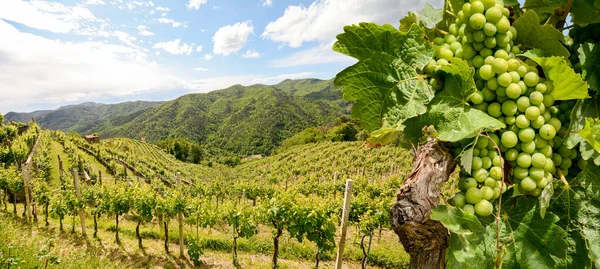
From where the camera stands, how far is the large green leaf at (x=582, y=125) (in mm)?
879

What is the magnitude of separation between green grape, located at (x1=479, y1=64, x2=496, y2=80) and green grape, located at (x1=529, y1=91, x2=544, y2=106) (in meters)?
0.14

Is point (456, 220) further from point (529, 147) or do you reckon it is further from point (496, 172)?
point (529, 147)

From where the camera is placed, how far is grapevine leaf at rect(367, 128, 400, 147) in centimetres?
99

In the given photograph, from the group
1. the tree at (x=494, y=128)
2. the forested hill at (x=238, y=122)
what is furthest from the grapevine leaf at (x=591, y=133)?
the forested hill at (x=238, y=122)

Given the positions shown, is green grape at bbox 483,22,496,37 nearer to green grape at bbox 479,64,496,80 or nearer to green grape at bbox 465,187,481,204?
green grape at bbox 479,64,496,80

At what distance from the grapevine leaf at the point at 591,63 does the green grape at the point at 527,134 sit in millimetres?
267

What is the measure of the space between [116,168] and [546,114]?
3665 centimetres

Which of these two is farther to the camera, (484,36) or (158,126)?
A: (158,126)

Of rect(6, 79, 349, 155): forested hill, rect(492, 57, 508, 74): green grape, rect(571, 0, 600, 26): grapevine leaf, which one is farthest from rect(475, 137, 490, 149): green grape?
rect(6, 79, 349, 155): forested hill

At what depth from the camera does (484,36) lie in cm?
91

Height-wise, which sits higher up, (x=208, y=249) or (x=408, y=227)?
(x=408, y=227)

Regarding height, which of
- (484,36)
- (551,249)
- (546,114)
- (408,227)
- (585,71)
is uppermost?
(484,36)

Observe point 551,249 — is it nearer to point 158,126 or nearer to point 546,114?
point 546,114

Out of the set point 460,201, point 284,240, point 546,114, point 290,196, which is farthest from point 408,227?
point 284,240
